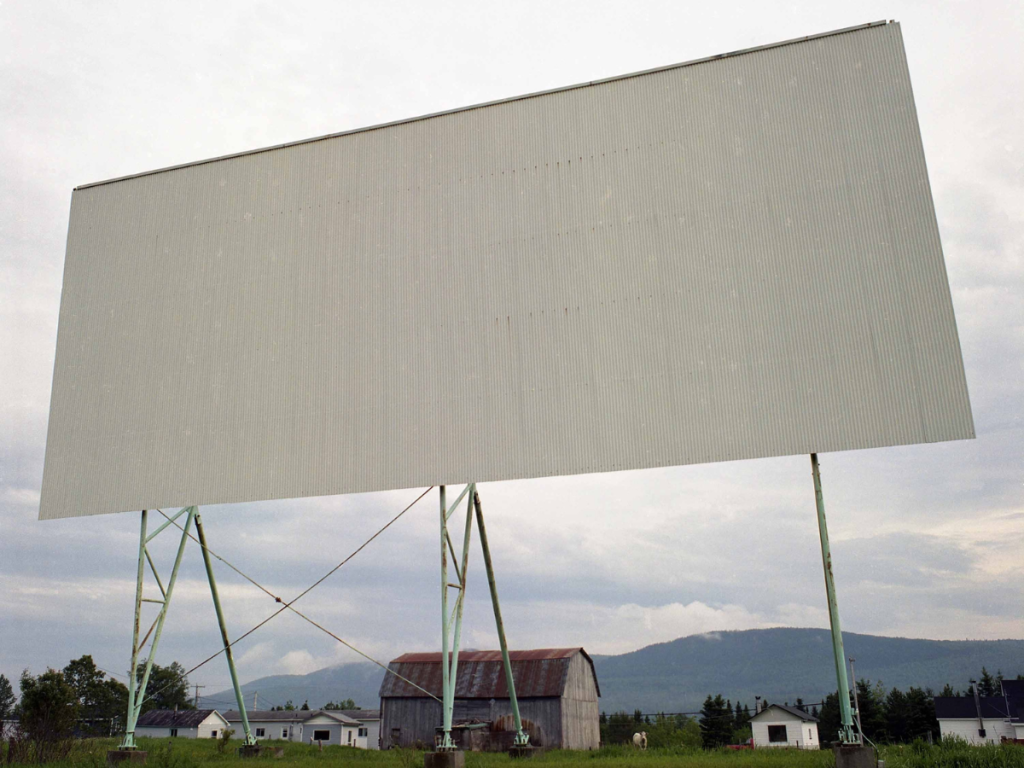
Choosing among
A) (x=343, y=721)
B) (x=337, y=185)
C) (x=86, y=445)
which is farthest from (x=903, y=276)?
(x=343, y=721)

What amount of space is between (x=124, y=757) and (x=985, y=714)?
50582mm

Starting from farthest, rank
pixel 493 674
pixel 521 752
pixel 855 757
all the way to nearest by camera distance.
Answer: pixel 493 674, pixel 521 752, pixel 855 757

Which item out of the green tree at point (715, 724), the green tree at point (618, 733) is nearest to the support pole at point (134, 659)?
the green tree at point (618, 733)

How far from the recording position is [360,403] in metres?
19.5

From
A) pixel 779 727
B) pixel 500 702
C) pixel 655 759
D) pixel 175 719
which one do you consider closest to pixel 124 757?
pixel 655 759

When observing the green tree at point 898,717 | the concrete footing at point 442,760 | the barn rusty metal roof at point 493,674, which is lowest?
the green tree at point 898,717

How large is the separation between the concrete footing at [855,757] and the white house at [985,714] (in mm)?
41452

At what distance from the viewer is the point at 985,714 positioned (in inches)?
2029

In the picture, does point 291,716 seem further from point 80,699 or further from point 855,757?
point 855,757

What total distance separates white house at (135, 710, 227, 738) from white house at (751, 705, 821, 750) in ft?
113

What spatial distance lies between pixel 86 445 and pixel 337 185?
29.4 feet

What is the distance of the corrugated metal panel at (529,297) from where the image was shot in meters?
16.8

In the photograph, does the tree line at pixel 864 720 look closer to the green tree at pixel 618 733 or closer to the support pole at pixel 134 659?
the green tree at pixel 618 733

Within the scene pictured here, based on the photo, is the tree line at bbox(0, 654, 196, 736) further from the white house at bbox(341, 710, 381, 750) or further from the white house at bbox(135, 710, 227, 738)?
the white house at bbox(341, 710, 381, 750)
